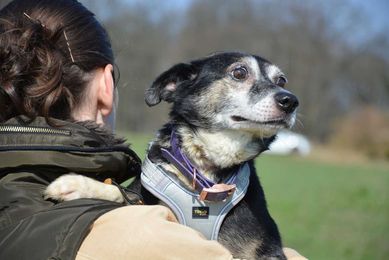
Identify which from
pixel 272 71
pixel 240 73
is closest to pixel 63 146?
pixel 240 73

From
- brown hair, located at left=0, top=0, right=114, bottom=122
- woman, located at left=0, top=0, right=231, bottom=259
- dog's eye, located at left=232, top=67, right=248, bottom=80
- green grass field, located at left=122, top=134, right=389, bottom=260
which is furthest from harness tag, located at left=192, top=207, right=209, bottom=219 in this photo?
green grass field, located at left=122, top=134, right=389, bottom=260

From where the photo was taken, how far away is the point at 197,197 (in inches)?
118

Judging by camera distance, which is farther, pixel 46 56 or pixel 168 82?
pixel 168 82

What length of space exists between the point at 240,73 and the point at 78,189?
56.2 inches

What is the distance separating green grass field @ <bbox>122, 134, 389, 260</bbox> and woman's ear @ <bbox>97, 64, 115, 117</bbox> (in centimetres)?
719

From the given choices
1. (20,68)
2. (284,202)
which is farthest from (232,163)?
(284,202)

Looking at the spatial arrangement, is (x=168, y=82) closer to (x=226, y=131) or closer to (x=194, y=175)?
(x=226, y=131)

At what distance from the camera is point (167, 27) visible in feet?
204

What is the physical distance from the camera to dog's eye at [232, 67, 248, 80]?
369 centimetres

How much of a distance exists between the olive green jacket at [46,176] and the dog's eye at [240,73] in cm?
121

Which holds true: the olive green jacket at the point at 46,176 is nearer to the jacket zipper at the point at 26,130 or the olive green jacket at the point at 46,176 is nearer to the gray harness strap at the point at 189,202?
the jacket zipper at the point at 26,130

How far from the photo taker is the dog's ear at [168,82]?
3.50 meters

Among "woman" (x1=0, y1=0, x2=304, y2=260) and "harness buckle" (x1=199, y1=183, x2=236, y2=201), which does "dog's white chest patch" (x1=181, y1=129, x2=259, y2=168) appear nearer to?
"harness buckle" (x1=199, y1=183, x2=236, y2=201)

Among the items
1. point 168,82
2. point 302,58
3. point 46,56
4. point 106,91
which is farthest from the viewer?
point 302,58
